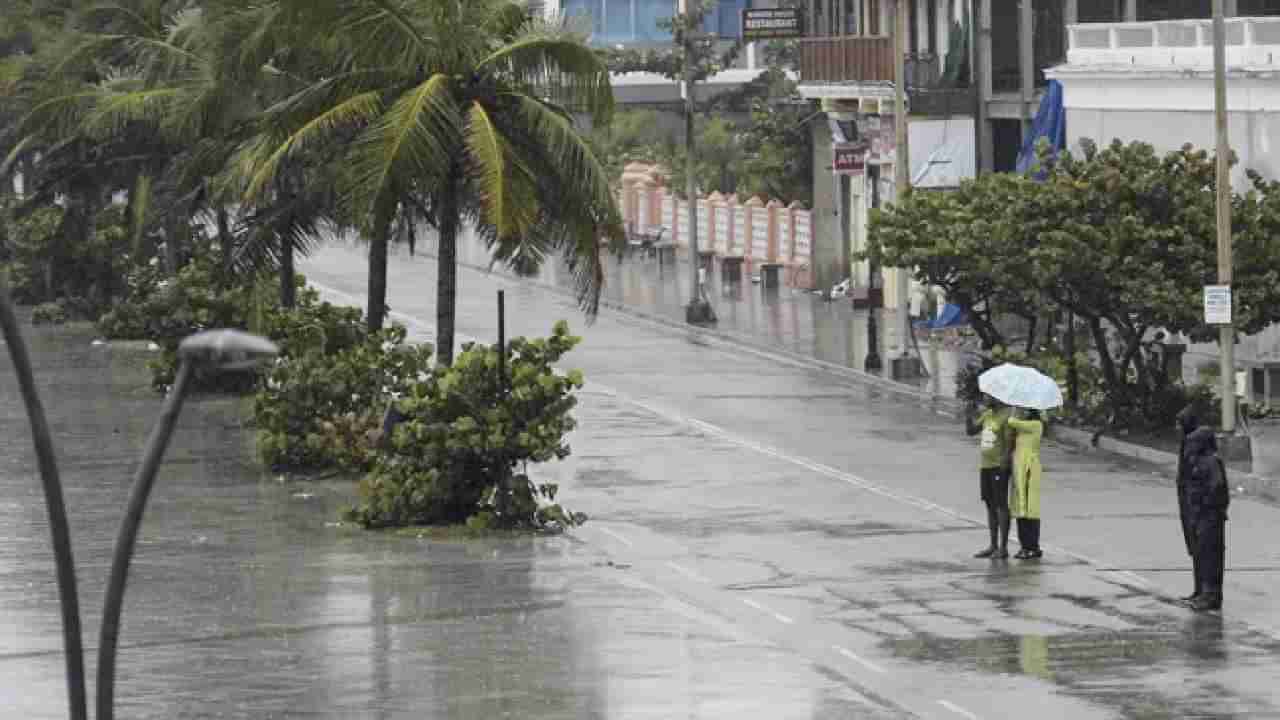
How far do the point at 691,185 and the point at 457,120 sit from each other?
29223 millimetres

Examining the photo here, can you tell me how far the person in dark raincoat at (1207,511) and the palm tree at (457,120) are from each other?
8631 millimetres

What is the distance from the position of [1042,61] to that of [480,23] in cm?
2701

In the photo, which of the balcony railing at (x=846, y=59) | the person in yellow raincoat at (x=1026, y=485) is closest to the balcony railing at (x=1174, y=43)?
the balcony railing at (x=846, y=59)

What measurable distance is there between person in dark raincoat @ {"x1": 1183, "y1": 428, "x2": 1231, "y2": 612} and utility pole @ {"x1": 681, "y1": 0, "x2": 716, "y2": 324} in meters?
33.1

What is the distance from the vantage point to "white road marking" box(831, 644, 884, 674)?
20766 millimetres

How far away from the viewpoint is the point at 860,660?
2116cm

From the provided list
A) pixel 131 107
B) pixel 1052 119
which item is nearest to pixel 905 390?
pixel 1052 119

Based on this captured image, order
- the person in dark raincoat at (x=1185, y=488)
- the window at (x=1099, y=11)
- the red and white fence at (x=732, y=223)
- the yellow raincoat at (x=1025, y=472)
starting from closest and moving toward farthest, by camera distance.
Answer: the person in dark raincoat at (x=1185, y=488)
the yellow raincoat at (x=1025, y=472)
the window at (x=1099, y=11)
the red and white fence at (x=732, y=223)

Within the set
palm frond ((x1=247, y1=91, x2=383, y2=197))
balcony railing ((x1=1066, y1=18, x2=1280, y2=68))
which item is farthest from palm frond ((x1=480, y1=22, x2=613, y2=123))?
balcony railing ((x1=1066, y1=18, x2=1280, y2=68))

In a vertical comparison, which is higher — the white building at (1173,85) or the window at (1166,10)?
the window at (1166,10)

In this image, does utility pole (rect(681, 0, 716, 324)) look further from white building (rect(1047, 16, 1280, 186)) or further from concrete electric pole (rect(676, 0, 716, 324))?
white building (rect(1047, 16, 1280, 186))

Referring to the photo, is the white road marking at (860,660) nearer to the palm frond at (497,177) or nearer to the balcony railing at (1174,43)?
the palm frond at (497,177)

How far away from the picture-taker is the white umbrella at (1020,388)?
26.0 meters

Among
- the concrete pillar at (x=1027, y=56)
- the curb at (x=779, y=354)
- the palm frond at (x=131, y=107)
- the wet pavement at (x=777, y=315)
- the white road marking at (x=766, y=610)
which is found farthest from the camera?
the concrete pillar at (x=1027, y=56)
